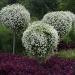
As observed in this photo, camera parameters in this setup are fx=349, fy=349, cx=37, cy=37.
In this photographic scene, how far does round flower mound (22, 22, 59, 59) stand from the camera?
32.7 ft

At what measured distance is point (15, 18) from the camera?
39.4 ft

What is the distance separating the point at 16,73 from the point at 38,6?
17.3m

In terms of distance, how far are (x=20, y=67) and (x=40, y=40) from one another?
1.35 metres

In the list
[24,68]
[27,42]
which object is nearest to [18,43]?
[27,42]

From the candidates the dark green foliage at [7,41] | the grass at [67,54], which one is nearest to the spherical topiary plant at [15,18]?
the dark green foliage at [7,41]

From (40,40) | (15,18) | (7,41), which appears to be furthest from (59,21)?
(40,40)

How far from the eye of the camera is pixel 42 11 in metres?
25.5

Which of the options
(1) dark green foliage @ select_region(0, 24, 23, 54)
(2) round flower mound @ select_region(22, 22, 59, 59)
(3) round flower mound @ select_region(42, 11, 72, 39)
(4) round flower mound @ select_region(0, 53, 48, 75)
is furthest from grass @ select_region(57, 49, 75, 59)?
(4) round flower mound @ select_region(0, 53, 48, 75)

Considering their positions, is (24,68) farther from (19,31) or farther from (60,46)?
(60,46)

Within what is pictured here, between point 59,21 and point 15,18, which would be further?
point 59,21

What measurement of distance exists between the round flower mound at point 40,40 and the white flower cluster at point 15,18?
1.91 m

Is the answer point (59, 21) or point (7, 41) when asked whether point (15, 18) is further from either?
point (59, 21)

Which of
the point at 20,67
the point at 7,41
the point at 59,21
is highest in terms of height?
the point at 59,21

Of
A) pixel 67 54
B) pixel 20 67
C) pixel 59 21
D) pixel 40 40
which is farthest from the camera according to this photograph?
pixel 59 21
